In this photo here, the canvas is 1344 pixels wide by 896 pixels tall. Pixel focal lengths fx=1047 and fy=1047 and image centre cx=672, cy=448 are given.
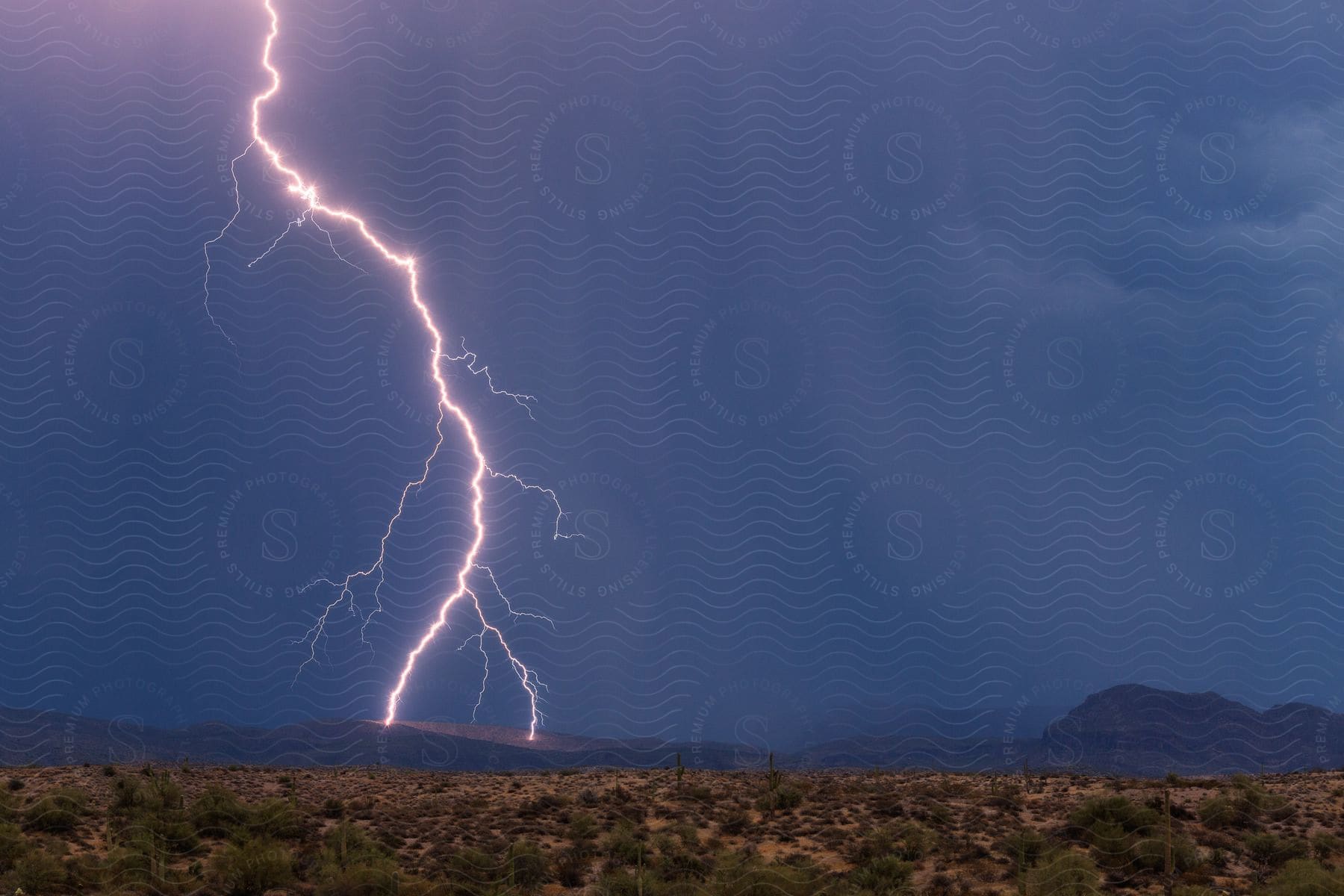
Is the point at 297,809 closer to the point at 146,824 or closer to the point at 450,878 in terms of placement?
the point at 146,824

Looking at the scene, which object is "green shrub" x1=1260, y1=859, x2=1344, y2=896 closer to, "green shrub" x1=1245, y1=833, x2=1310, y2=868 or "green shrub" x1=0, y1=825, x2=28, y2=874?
"green shrub" x1=1245, y1=833, x2=1310, y2=868

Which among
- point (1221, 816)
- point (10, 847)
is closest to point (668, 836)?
point (1221, 816)

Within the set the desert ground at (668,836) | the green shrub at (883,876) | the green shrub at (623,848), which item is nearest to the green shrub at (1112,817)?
the desert ground at (668,836)

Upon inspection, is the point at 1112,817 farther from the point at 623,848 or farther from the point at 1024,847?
the point at 623,848

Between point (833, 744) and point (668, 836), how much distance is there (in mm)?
54285

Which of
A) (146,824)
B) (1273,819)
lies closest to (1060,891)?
(1273,819)

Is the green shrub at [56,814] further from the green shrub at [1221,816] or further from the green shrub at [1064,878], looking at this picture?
the green shrub at [1221,816]

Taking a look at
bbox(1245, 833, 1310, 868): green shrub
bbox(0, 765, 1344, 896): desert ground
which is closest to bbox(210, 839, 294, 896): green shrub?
bbox(0, 765, 1344, 896): desert ground

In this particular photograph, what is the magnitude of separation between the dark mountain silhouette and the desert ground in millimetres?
13197

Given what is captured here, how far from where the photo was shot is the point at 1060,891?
16.5 m

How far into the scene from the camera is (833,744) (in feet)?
236

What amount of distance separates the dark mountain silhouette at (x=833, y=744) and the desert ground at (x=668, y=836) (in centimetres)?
1320

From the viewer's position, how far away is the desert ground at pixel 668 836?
57.3ft

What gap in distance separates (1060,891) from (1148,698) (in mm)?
94454
